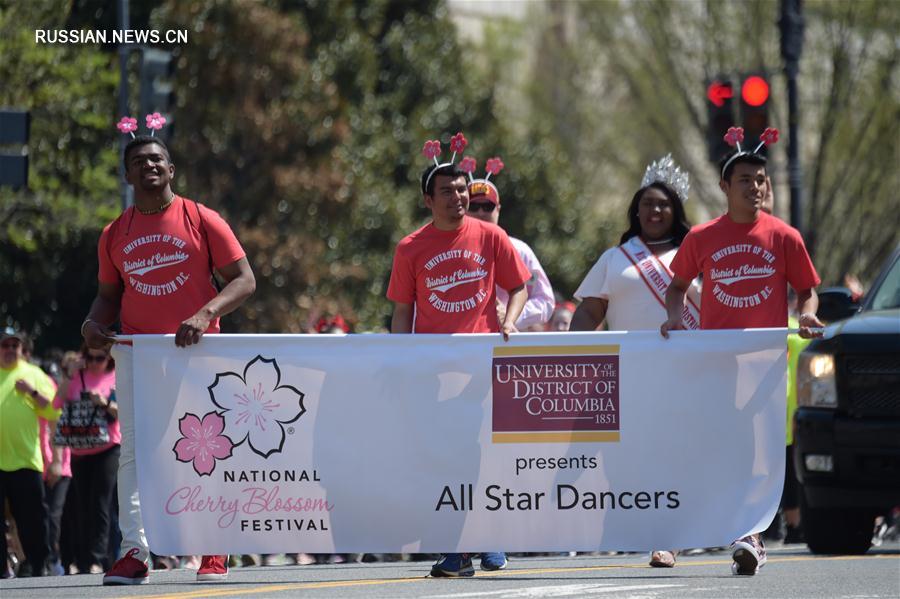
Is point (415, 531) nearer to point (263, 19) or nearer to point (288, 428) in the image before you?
point (288, 428)

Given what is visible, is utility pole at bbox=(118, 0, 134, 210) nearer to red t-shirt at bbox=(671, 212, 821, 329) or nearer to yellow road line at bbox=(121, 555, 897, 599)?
yellow road line at bbox=(121, 555, 897, 599)

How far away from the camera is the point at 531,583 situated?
9.75 m

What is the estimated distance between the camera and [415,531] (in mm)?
9930

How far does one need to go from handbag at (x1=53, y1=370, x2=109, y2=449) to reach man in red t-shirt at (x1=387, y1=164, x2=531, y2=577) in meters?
4.71

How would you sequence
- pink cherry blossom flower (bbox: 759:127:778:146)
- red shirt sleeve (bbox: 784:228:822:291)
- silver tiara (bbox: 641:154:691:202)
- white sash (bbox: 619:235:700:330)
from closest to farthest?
red shirt sleeve (bbox: 784:228:822:291) → pink cherry blossom flower (bbox: 759:127:778:146) → white sash (bbox: 619:235:700:330) → silver tiara (bbox: 641:154:691:202)

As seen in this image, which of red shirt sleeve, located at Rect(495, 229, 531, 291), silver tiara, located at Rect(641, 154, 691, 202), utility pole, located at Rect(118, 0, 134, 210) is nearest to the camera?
red shirt sleeve, located at Rect(495, 229, 531, 291)

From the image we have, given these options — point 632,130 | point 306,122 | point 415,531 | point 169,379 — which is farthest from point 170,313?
point 632,130

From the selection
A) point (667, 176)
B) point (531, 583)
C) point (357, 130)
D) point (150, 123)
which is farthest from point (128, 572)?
point (357, 130)

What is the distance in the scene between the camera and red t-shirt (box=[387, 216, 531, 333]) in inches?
407

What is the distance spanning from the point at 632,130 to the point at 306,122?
48.9 feet

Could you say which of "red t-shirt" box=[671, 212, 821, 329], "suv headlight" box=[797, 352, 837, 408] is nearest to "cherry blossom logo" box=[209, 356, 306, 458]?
"red t-shirt" box=[671, 212, 821, 329]

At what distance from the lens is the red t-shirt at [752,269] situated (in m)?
10.2

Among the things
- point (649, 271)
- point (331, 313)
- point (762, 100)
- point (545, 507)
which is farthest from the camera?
point (331, 313)

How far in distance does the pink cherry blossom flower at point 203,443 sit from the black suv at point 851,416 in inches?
110
